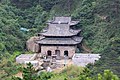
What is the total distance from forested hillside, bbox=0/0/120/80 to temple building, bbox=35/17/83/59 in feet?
7.71

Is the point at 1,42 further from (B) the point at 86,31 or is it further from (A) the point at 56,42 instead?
(B) the point at 86,31

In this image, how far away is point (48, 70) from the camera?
4275 centimetres

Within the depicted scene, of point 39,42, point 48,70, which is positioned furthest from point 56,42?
point 48,70

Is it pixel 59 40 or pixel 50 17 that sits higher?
pixel 50 17

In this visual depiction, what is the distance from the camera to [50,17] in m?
55.8

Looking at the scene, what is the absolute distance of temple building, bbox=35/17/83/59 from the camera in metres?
46.7

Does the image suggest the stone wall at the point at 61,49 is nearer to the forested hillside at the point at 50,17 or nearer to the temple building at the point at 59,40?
the temple building at the point at 59,40

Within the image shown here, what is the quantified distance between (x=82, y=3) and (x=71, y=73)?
16343 millimetres

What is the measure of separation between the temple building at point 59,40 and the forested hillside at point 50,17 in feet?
7.71

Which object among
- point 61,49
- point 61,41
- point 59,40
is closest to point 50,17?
point 59,40

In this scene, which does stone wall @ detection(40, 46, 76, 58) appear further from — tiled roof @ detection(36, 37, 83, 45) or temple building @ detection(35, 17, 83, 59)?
tiled roof @ detection(36, 37, 83, 45)

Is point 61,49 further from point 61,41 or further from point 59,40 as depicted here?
point 59,40

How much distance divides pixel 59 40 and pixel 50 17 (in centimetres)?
944

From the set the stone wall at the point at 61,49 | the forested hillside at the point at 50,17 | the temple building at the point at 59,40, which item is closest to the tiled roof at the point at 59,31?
the temple building at the point at 59,40
